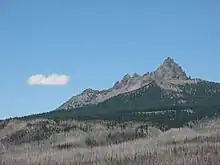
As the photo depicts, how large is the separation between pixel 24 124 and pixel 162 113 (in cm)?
5277

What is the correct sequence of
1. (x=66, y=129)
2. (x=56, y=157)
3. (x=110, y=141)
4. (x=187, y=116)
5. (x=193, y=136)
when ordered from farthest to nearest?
(x=187, y=116) < (x=66, y=129) < (x=110, y=141) < (x=193, y=136) < (x=56, y=157)

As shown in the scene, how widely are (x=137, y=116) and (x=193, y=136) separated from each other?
8501 cm

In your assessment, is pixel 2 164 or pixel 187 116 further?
pixel 187 116

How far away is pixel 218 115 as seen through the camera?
560ft

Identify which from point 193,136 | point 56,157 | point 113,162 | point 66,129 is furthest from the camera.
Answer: point 66,129

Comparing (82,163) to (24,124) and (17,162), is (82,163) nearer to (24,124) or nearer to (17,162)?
(17,162)

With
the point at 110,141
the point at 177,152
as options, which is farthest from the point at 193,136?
the point at 177,152

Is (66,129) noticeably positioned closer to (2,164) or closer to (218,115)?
(218,115)

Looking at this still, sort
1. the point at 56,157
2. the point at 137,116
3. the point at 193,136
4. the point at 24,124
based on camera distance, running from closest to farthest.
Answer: the point at 56,157, the point at 193,136, the point at 24,124, the point at 137,116

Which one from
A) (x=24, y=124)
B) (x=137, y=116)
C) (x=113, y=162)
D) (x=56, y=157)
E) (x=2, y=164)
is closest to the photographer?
(x=113, y=162)

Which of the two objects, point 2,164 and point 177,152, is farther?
point 2,164

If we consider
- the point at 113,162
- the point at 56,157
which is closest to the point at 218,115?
the point at 56,157

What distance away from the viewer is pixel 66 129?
150 metres

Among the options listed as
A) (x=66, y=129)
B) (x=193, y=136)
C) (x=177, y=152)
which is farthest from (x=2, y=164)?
(x=66, y=129)
